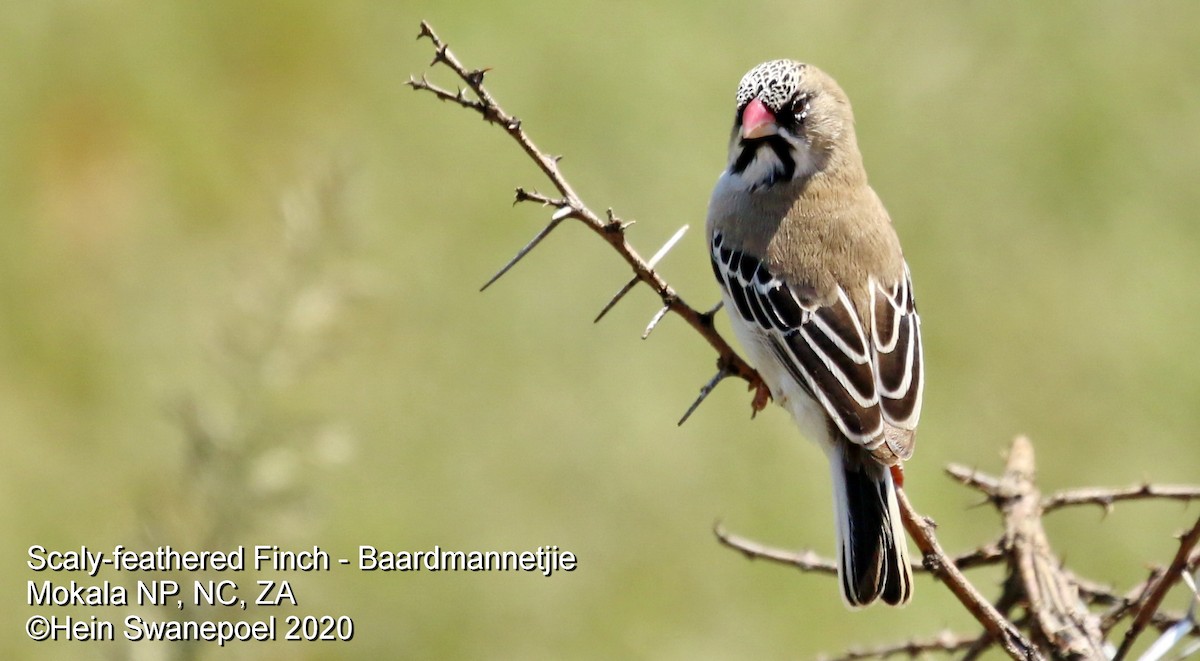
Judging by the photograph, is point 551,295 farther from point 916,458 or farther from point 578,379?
point 916,458

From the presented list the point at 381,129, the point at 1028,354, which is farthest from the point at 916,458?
the point at 381,129

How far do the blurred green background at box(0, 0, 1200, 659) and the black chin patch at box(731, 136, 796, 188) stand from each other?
1614mm

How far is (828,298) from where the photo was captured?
4.26 meters

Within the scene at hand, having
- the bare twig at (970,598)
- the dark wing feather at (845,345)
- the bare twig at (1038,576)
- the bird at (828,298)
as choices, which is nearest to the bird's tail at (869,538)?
the bird at (828,298)

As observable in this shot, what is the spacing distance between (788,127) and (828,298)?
0.71 metres

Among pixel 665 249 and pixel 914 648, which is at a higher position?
pixel 665 249

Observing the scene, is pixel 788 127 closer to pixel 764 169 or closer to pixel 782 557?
pixel 764 169

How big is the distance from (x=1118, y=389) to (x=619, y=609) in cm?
327

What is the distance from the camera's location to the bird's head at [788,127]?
14.4ft

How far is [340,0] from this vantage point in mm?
8086

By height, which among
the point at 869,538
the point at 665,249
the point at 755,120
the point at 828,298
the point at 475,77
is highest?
the point at 755,120

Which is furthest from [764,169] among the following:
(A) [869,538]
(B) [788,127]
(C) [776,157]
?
(A) [869,538]

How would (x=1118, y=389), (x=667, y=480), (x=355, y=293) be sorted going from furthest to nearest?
(x=1118, y=389) < (x=667, y=480) < (x=355, y=293)

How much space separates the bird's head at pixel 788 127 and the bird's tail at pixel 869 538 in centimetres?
119
